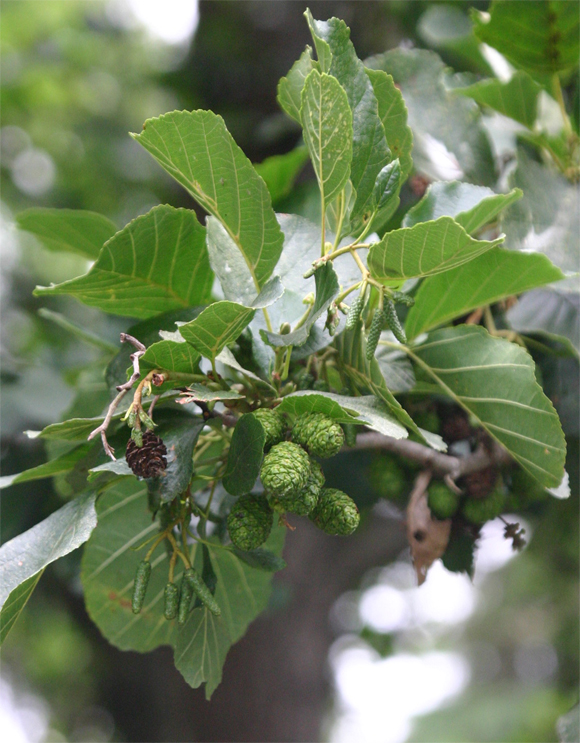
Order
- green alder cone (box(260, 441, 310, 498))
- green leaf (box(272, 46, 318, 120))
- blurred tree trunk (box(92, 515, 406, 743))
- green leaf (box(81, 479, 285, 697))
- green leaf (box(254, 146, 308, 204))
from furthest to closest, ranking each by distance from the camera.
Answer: blurred tree trunk (box(92, 515, 406, 743)) < green leaf (box(254, 146, 308, 204)) < green leaf (box(81, 479, 285, 697)) < green leaf (box(272, 46, 318, 120)) < green alder cone (box(260, 441, 310, 498))

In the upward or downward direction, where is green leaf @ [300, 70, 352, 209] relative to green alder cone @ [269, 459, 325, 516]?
upward

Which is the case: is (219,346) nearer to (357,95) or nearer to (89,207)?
(357,95)

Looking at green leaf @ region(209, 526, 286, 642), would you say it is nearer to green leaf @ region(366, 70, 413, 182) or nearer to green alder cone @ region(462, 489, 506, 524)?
green alder cone @ region(462, 489, 506, 524)

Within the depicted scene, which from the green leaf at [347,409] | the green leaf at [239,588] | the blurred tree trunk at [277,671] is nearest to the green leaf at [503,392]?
the green leaf at [347,409]

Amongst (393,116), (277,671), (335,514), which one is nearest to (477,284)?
(393,116)

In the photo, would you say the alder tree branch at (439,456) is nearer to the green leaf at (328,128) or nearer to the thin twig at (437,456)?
the thin twig at (437,456)

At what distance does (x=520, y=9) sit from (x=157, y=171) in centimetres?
215

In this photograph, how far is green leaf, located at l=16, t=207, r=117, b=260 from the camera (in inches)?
38.6

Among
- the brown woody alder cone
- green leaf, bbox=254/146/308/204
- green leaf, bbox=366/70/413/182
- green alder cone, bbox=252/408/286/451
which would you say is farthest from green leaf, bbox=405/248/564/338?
green leaf, bbox=254/146/308/204

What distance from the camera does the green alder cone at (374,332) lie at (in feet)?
2.29

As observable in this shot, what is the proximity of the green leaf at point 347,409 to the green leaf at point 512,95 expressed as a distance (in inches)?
25.5

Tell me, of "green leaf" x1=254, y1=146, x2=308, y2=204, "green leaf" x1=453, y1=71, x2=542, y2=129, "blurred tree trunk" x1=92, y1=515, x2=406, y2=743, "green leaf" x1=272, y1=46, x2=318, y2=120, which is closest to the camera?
"green leaf" x1=272, y1=46, x2=318, y2=120

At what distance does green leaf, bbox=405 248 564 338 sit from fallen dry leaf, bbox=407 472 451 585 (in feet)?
0.90

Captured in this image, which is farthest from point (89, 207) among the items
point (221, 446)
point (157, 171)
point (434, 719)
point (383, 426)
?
point (434, 719)
